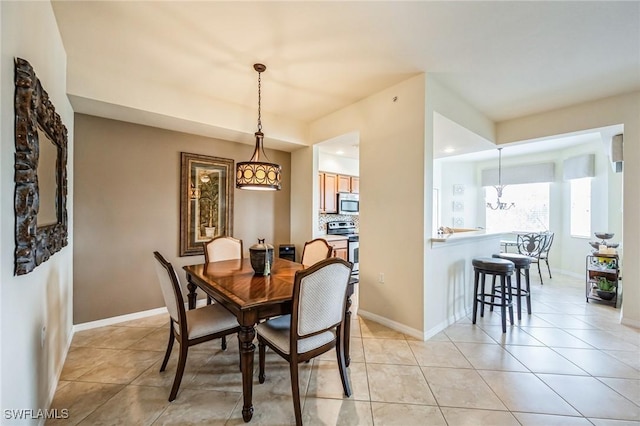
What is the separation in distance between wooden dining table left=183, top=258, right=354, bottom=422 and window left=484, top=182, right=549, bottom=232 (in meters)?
6.26

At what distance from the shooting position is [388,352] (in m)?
2.45

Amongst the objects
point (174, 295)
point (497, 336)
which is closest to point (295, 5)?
point (174, 295)

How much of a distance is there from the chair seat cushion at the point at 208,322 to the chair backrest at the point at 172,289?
103 mm

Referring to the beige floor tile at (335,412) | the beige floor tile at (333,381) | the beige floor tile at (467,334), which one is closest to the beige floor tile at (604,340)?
the beige floor tile at (467,334)

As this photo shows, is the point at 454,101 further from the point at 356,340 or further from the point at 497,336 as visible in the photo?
the point at 356,340

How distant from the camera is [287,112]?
12.2 feet

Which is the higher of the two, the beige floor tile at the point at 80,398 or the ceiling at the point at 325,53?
the ceiling at the point at 325,53

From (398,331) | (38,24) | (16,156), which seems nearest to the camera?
(16,156)

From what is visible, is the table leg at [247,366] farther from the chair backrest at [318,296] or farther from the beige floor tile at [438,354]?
the beige floor tile at [438,354]

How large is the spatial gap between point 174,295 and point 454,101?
3.42 meters

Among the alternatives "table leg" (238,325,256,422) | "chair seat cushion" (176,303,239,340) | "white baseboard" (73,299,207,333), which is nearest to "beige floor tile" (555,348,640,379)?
"table leg" (238,325,256,422)

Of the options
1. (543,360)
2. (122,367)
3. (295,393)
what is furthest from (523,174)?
(122,367)

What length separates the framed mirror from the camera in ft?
4.12

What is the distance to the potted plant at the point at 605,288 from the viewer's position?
3.69 m
